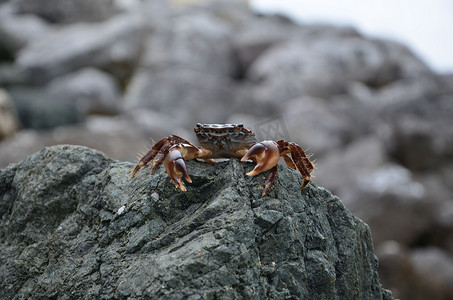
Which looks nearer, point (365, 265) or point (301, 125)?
point (365, 265)

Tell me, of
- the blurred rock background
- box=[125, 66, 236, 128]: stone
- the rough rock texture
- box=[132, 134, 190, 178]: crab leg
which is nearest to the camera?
the rough rock texture

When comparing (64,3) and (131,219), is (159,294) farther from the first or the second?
(64,3)

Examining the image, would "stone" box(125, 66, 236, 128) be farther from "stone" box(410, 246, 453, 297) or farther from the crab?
the crab

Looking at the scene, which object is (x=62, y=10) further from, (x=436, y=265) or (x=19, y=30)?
(x=436, y=265)

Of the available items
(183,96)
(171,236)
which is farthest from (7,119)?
(171,236)

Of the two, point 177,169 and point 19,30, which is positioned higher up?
point 19,30

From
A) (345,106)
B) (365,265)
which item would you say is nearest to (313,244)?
(365,265)

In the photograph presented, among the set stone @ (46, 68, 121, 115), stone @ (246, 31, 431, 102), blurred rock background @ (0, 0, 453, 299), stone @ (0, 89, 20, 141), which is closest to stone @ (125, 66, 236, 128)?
blurred rock background @ (0, 0, 453, 299)
